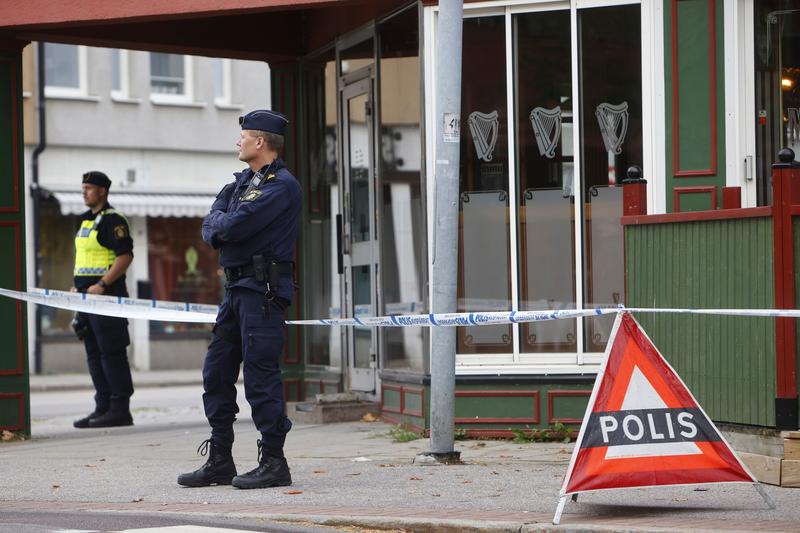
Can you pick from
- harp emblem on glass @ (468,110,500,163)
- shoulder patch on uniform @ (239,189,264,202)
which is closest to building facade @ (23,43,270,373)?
harp emblem on glass @ (468,110,500,163)

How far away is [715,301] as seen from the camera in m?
8.02

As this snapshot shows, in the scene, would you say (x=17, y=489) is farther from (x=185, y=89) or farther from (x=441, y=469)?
(x=185, y=89)

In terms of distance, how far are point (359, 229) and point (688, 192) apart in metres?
3.50

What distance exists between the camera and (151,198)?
27.5 m

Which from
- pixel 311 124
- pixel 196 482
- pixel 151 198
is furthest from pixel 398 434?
pixel 151 198

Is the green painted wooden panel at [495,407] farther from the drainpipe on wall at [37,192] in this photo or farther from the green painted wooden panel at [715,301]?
the drainpipe on wall at [37,192]

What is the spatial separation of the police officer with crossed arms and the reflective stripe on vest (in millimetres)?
4624

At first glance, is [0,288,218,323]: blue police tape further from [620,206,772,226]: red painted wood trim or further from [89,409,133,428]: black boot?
[620,206,772,226]: red painted wood trim

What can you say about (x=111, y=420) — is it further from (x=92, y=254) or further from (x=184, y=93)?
(x=184, y=93)

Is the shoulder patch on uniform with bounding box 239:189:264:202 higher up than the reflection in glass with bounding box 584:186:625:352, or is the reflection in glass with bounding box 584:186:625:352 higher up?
the shoulder patch on uniform with bounding box 239:189:264:202

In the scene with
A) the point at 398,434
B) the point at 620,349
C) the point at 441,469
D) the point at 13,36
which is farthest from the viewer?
the point at 13,36

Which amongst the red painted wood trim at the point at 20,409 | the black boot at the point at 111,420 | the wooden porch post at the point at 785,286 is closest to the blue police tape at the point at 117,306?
the red painted wood trim at the point at 20,409

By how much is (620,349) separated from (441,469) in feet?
6.95

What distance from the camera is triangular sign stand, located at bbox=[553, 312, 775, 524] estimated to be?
6.69 m
